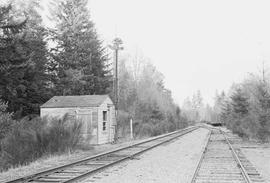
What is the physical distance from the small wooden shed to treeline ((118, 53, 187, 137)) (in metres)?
4.97

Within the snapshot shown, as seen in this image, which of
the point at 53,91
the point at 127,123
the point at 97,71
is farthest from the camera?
the point at 97,71

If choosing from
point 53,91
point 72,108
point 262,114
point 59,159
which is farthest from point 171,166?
point 53,91

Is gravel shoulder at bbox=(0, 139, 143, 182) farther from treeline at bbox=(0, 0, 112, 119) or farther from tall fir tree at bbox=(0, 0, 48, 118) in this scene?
treeline at bbox=(0, 0, 112, 119)

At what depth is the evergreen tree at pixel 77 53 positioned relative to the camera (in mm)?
39688

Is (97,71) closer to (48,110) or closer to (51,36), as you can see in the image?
(51,36)

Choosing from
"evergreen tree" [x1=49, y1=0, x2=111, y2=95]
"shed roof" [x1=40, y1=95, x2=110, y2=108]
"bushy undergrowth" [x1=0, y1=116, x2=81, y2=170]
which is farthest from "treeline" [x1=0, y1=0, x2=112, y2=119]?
"bushy undergrowth" [x1=0, y1=116, x2=81, y2=170]

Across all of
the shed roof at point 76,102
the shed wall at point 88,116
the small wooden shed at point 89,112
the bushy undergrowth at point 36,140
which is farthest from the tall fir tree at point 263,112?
the bushy undergrowth at point 36,140

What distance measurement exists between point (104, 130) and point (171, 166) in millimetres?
13081

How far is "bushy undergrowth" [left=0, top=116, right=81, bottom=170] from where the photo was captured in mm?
14844

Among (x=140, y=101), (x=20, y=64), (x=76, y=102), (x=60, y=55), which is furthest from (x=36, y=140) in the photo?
(x=140, y=101)

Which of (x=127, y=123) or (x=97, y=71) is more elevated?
(x=97, y=71)

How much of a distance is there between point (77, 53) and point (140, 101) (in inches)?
487

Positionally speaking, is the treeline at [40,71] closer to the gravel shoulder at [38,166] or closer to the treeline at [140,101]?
the gravel shoulder at [38,166]

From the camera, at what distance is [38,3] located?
42375 mm
